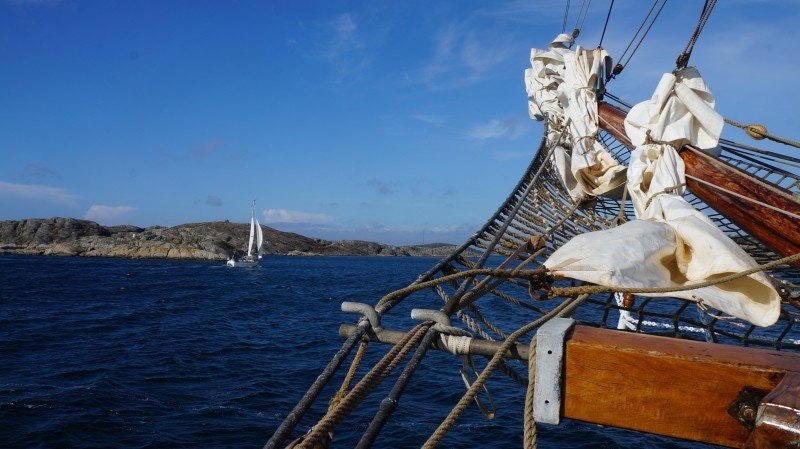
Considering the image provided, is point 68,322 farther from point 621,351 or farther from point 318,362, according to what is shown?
point 621,351

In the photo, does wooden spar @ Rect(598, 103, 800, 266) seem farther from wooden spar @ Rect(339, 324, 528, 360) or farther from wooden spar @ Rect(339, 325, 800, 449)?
wooden spar @ Rect(339, 324, 528, 360)

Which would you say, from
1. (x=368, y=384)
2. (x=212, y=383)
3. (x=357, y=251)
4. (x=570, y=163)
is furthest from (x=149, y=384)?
(x=357, y=251)

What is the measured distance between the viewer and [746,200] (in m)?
3.37

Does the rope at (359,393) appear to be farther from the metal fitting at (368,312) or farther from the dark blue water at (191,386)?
the dark blue water at (191,386)

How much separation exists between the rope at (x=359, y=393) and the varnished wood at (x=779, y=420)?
1.24 m

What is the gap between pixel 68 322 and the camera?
715 inches

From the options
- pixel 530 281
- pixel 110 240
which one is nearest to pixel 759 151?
pixel 530 281

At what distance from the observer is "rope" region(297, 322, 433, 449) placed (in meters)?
1.77

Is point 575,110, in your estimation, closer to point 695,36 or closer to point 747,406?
point 695,36

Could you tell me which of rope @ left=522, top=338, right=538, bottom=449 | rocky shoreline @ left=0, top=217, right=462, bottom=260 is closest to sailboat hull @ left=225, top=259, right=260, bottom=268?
rocky shoreline @ left=0, top=217, right=462, bottom=260

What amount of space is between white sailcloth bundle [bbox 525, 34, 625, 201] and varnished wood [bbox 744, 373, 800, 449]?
17.7 feet

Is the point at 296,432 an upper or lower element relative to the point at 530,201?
lower

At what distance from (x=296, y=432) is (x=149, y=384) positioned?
4346 mm

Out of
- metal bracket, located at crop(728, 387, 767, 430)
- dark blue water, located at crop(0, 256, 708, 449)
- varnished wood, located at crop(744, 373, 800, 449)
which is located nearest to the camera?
varnished wood, located at crop(744, 373, 800, 449)
